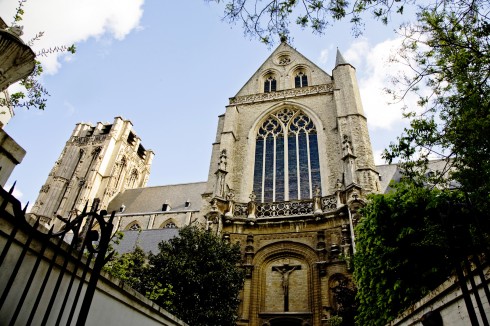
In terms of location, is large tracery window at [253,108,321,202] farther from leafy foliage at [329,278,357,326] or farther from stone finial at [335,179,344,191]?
leafy foliage at [329,278,357,326]

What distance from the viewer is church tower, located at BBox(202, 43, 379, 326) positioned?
43.6 feet

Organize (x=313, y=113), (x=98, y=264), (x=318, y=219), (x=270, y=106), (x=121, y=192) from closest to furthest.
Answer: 1. (x=98, y=264)
2. (x=318, y=219)
3. (x=313, y=113)
4. (x=270, y=106)
5. (x=121, y=192)

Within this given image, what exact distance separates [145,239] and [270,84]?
46.3ft

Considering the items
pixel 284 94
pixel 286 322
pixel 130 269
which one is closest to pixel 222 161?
pixel 284 94

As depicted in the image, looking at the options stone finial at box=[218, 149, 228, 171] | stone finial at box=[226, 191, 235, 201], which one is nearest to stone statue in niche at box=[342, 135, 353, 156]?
stone finial at box=[226, 191, 235, 201]

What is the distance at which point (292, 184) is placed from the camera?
57.4ft

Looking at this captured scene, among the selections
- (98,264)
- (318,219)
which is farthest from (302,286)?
(98,264)

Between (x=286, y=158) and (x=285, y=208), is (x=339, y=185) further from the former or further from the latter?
(x=286, y=158)

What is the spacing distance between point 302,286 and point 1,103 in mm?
12232

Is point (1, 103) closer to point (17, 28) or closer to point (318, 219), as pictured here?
point (17, 28)

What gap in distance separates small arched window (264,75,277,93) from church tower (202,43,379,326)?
0.07 metres

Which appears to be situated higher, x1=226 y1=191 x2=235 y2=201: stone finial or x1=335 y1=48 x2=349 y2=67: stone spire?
x1=335 y1=48 x2=349 y2=67: stone spire

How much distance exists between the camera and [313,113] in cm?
1967

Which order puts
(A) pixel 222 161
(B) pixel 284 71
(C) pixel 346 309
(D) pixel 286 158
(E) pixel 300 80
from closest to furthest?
(C) pixel 346 309 < (A) pixel 222 161 < (D) pixel 286 158 < (E) pixel 300 80 < (B) pixel 284 71
